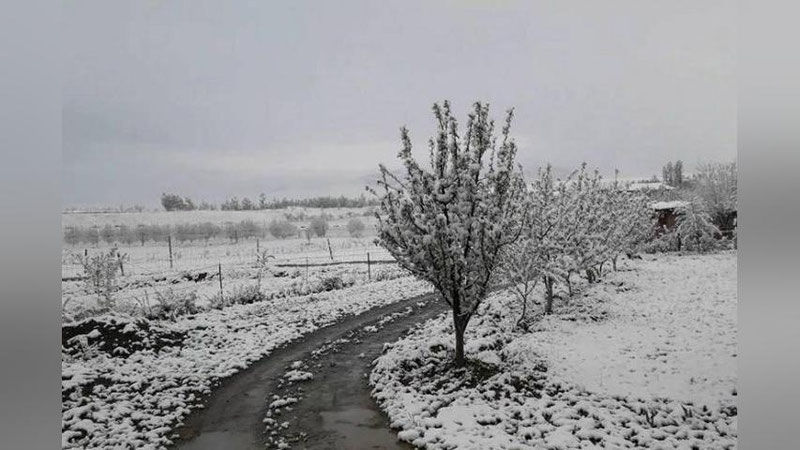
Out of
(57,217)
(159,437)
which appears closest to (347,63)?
(57,217)

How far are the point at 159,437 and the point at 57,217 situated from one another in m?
3.54

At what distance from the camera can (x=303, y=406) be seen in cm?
488

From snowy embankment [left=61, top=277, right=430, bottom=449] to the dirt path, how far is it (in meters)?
0.27

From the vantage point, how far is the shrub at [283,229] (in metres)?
28.9

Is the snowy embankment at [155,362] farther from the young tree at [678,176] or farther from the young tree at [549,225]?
the young tree at [678,176]

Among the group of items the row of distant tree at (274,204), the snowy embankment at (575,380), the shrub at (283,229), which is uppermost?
the row of distant tree at (274,204)

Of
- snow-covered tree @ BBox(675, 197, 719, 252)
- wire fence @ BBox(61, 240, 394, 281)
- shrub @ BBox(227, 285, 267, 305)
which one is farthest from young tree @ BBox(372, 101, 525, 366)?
snow-covered tree @ BBox(675, 197, 719, 252)

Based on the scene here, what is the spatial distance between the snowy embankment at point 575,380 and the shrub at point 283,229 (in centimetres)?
2195

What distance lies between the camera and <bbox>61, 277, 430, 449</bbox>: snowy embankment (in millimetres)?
4438

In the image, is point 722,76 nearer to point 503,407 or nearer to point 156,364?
point 503,407

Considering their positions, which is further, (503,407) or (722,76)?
(503,407)
